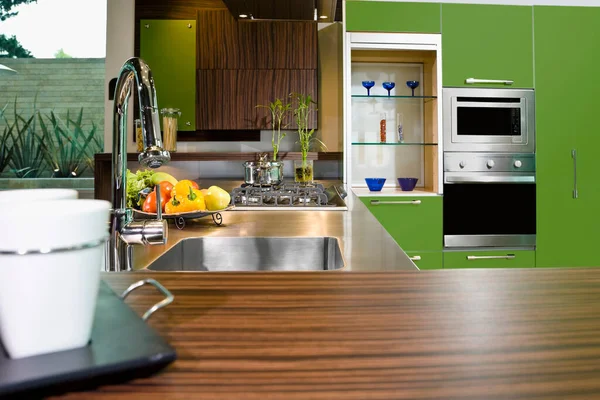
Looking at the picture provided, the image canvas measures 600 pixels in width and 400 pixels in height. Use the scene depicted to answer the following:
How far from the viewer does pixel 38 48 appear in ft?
13.9

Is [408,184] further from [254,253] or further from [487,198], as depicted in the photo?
[254,253]

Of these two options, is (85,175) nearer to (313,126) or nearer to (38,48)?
(38,48)

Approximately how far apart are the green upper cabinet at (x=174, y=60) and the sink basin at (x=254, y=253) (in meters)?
2.69

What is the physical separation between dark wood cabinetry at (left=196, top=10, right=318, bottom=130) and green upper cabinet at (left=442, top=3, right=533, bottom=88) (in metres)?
0.91

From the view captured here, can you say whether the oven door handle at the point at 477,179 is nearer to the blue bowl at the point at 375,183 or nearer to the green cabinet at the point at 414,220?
the green cabinet at the point at 414,220

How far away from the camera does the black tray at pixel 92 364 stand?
259 millimetres

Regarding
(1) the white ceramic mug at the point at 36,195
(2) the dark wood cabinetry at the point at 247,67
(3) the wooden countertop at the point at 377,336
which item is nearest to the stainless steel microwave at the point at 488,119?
(2) the dark wood cabinetry at the point at 247,67

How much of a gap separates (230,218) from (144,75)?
34.6 inches

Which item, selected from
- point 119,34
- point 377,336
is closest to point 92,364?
point 377,336

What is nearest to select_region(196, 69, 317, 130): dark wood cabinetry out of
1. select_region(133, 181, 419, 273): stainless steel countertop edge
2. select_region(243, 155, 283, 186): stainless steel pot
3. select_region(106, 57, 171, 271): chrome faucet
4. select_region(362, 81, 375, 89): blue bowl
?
select_region(362, 81, 375, 89): blue bowl

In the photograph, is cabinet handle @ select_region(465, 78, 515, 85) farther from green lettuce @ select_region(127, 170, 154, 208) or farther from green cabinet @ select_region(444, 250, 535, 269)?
green lettuce @ select_region(127, 170, 154, 208)

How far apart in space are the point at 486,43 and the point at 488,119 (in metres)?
0.47

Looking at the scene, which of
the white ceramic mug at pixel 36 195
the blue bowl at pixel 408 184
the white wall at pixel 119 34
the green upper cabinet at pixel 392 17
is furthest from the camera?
the white wall at pixel 119 34

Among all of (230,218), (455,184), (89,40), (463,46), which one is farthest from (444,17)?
Result: (89,40)
